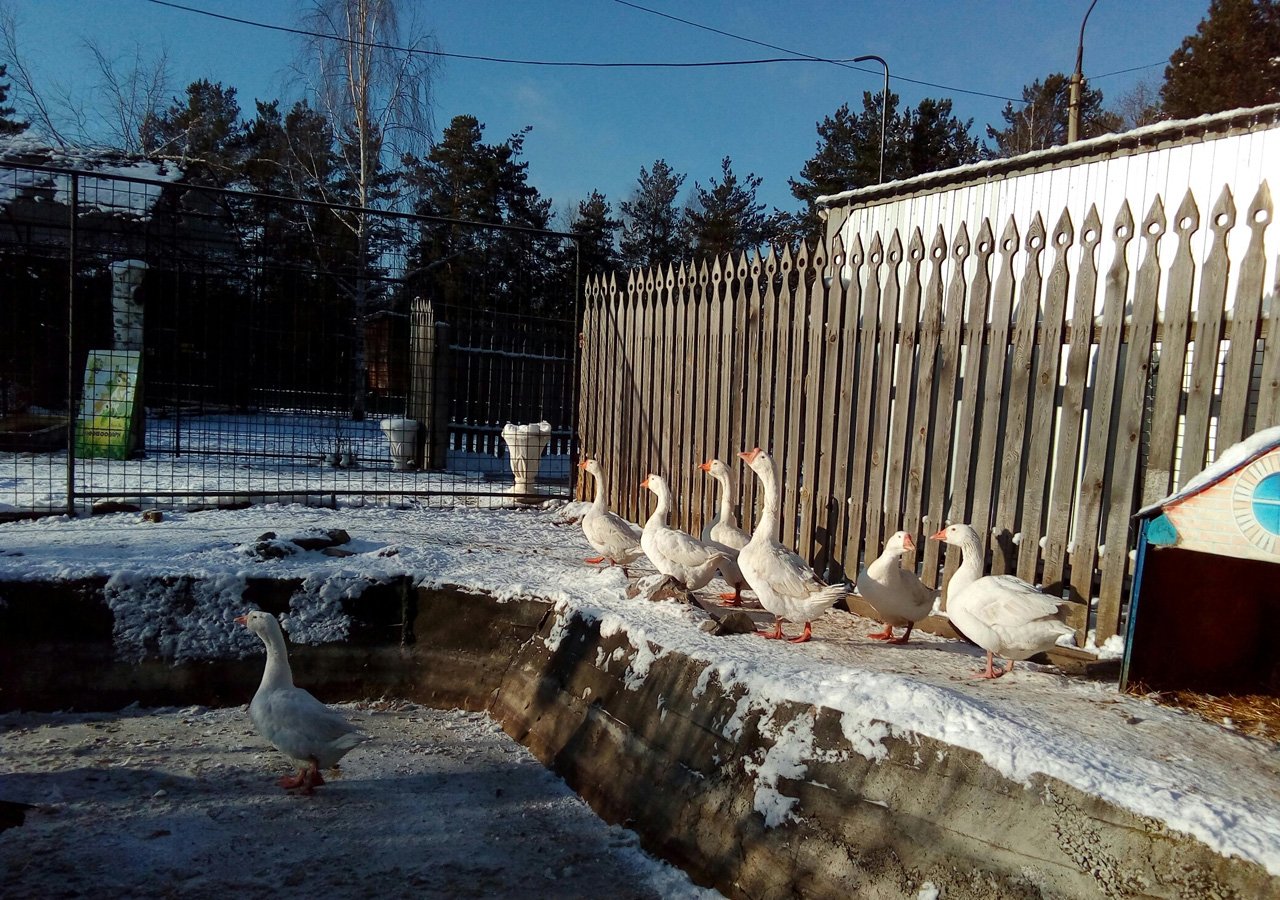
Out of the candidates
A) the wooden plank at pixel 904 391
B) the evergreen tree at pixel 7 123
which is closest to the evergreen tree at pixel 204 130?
the evergreen tree at pixel 7 123

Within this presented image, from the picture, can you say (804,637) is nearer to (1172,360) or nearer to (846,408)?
(846,408)

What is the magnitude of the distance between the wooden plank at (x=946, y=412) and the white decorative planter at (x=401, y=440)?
8.11 metres

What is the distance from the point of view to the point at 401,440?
11.5m

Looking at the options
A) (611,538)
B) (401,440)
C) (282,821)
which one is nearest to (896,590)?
(611,538)

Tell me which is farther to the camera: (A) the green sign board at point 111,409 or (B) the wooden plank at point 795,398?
(A) the green sign board at point 111,409

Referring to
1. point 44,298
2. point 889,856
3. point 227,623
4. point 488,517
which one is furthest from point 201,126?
point 889,856

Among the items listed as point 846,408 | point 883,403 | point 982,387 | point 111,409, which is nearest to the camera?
point 982,387

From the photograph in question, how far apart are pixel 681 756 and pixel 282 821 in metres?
2.02

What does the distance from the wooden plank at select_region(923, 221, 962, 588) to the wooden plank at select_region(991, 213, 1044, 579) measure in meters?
0.35

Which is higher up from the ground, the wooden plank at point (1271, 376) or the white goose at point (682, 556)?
the wooden plank at point (1271, 376)

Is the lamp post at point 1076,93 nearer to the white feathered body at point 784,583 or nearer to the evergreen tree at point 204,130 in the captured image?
the white feathered body at point 784,583

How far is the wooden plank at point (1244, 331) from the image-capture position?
387 cm

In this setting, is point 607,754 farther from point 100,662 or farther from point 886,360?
point 100,662

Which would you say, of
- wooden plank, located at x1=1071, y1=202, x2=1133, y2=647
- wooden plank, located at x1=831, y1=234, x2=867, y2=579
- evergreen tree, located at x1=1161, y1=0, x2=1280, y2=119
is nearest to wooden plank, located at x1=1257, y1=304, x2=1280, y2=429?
wooden plank, located at x1=1071, y1=202, x2=1133, y2=647
